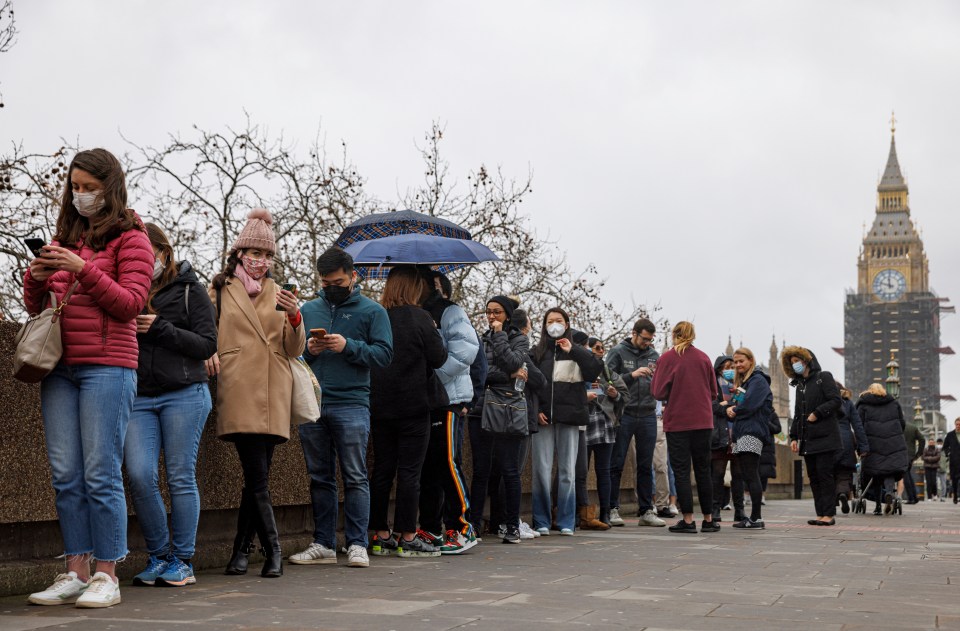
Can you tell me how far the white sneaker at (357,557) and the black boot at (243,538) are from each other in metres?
0.70

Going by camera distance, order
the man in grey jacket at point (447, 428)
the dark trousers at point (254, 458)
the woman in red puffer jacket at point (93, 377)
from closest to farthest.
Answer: the woman in red puffer jacket at point (93, 377) < the dark trousers at point (254, 458) < the man in grey jacket at point (447, 428)

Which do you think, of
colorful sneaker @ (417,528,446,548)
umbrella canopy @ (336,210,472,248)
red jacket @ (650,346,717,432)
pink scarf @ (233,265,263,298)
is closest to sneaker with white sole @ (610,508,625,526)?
red jacket @ (650,346,717,432)

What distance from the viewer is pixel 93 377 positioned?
551cm

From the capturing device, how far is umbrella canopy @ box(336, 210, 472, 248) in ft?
32.8

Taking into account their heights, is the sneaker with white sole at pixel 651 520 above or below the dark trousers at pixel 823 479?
below

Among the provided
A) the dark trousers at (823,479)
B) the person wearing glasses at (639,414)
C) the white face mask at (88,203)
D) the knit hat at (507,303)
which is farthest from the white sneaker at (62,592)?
the dark trousers at (823,479)

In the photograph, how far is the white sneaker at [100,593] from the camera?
211 inches

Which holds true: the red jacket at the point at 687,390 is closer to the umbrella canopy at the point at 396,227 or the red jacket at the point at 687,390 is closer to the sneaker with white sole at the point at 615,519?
the sneaker with white sole at the point at 615,519

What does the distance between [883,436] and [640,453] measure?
5.99 metres

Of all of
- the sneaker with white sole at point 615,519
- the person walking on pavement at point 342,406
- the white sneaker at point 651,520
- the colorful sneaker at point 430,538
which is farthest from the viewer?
the sneaker with white sole at point 615,519

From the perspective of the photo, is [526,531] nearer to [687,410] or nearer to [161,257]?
[687,410]

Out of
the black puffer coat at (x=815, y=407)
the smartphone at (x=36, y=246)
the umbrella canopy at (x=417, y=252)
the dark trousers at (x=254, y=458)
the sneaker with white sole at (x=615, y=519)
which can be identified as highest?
the umbrella canopy at (x=417, y=252)

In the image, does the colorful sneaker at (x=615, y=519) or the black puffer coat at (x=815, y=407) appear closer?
the colorful sneaker at (x=615, y=519)

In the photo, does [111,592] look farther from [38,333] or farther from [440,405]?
[440,405]
